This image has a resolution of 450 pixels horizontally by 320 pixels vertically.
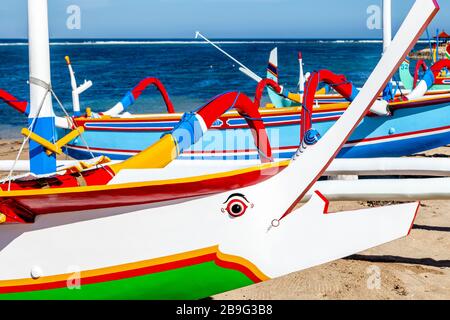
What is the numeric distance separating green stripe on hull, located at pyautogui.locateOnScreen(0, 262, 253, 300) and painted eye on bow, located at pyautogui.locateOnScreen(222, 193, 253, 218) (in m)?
0.33

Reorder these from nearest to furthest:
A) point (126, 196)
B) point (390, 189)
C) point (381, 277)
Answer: point (126, 196)
point (390, 189)
point (381, 277)

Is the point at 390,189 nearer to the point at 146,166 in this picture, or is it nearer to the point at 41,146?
the point at 146,166

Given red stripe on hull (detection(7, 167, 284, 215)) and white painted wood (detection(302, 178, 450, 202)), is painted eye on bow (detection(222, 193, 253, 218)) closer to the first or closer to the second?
red stripe on hull (detection(7, 167, 284, 215))

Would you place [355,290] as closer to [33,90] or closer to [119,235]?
[119,235]

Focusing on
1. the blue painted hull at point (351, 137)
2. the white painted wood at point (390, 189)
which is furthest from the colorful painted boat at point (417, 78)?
the white painted wood at point (390, 189)

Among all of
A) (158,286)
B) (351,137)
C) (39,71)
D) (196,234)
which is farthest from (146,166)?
(351,137)

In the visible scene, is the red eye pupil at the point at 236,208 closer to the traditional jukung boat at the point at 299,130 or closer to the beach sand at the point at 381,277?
the beach sand at the point at 381,277

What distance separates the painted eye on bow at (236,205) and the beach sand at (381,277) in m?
1.45

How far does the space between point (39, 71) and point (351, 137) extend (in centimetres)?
576

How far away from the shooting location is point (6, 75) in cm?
4234

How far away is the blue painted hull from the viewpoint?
8602 mm

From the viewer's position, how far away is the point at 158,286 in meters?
3.50

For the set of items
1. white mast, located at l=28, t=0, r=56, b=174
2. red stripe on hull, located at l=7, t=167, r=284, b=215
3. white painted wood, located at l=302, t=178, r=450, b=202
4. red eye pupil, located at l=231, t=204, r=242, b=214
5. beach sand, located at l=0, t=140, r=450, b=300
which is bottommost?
beach sand, located at l=0, t=140, r=450, b=300

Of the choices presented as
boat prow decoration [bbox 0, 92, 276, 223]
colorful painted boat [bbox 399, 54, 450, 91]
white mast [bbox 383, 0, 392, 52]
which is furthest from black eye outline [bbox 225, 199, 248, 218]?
colorful painted boat [bbox 399, 54, 450, 91]
